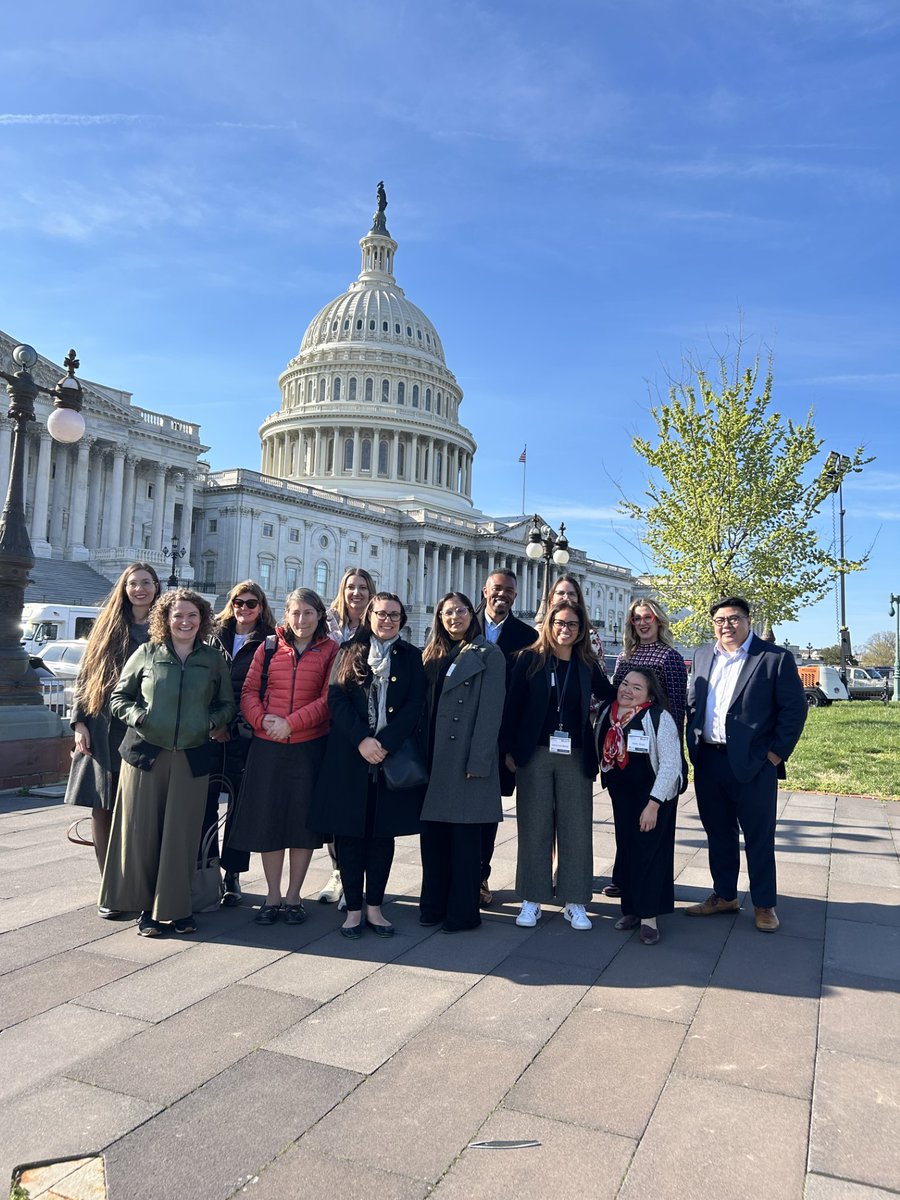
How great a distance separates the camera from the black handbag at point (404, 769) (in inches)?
234

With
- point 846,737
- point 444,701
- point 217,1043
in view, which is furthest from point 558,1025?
point 846,737

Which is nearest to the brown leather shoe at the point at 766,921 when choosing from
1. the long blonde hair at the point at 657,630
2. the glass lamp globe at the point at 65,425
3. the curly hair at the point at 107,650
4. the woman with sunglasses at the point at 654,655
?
the woman with sunglasses at the point at 654,655

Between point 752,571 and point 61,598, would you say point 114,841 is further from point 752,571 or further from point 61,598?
point 61,598

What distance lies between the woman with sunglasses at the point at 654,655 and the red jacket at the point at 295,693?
2.31m

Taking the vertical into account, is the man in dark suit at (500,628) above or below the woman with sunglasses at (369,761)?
above

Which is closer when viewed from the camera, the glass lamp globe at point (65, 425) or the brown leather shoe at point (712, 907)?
the brown leather shoe at point (712, 907)

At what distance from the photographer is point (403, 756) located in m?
6.02

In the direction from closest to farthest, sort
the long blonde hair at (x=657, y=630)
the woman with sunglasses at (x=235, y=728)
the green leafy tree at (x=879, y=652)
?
the woman with sunglasses at (x=235, y=728)
the long blonde hair at (x=657, y=630)
the green leafy tree at (x=879, y=652)

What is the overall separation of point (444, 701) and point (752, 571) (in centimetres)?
2433

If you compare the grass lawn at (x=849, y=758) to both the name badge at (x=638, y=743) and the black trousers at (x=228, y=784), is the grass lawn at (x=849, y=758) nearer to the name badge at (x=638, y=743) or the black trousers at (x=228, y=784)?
the name badge at (x=638, y=743)

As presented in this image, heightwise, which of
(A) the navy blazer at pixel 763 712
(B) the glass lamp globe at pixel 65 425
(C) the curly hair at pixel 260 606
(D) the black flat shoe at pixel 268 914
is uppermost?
(B) the glass lamp globe at pixel 65 425

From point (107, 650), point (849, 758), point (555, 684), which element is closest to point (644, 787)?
point (555, 684)

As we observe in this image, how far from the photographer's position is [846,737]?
20.6 meters

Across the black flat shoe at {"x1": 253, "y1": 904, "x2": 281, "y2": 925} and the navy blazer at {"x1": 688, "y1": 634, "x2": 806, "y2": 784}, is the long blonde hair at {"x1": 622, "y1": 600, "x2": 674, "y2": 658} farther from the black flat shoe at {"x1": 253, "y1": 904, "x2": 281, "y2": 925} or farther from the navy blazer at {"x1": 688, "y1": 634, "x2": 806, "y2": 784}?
the black flat shoe at {"x1": 253, "y1": 904, "x2": 281, "y2": 925}
